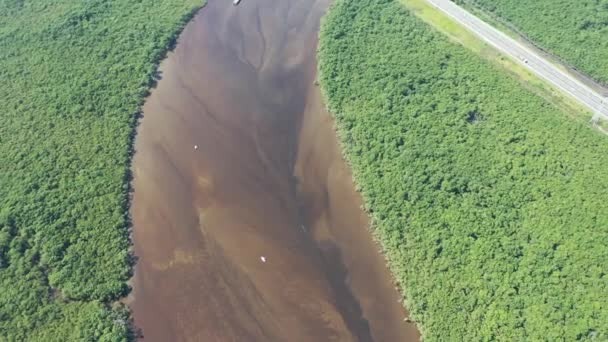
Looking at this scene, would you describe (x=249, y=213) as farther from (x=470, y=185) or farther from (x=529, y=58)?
(x=529, y=58)

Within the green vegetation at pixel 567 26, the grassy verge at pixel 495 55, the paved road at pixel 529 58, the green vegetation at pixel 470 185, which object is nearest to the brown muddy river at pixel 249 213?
the green vegetation at pixel 470 185

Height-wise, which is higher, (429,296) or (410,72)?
(410,72)

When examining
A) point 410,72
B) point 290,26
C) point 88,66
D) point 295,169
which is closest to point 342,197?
point 295,169

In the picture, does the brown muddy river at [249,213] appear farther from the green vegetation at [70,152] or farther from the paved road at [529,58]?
the paved road at [529,58]

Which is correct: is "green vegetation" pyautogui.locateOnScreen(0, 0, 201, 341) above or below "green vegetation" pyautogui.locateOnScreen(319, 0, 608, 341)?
above

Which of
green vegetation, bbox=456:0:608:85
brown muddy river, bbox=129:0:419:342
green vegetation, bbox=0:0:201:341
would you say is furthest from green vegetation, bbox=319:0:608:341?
green vegetation, bbox=0:0:201:341

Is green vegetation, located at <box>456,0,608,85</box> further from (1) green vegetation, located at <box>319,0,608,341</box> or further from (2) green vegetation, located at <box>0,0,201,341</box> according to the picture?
(2) green vegetation, located at <box>0,0,201,341</box>

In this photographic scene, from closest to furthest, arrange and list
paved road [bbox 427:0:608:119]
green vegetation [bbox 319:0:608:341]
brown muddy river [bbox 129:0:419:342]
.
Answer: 1. green vegetation [bbox 319:0:608:341]
2. brown muddy river [bbox 129:0:419:342]
3. paved road [bbox 427:0:608:119]

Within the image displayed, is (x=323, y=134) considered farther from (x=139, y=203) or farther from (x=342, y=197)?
(x=139, y=203)
